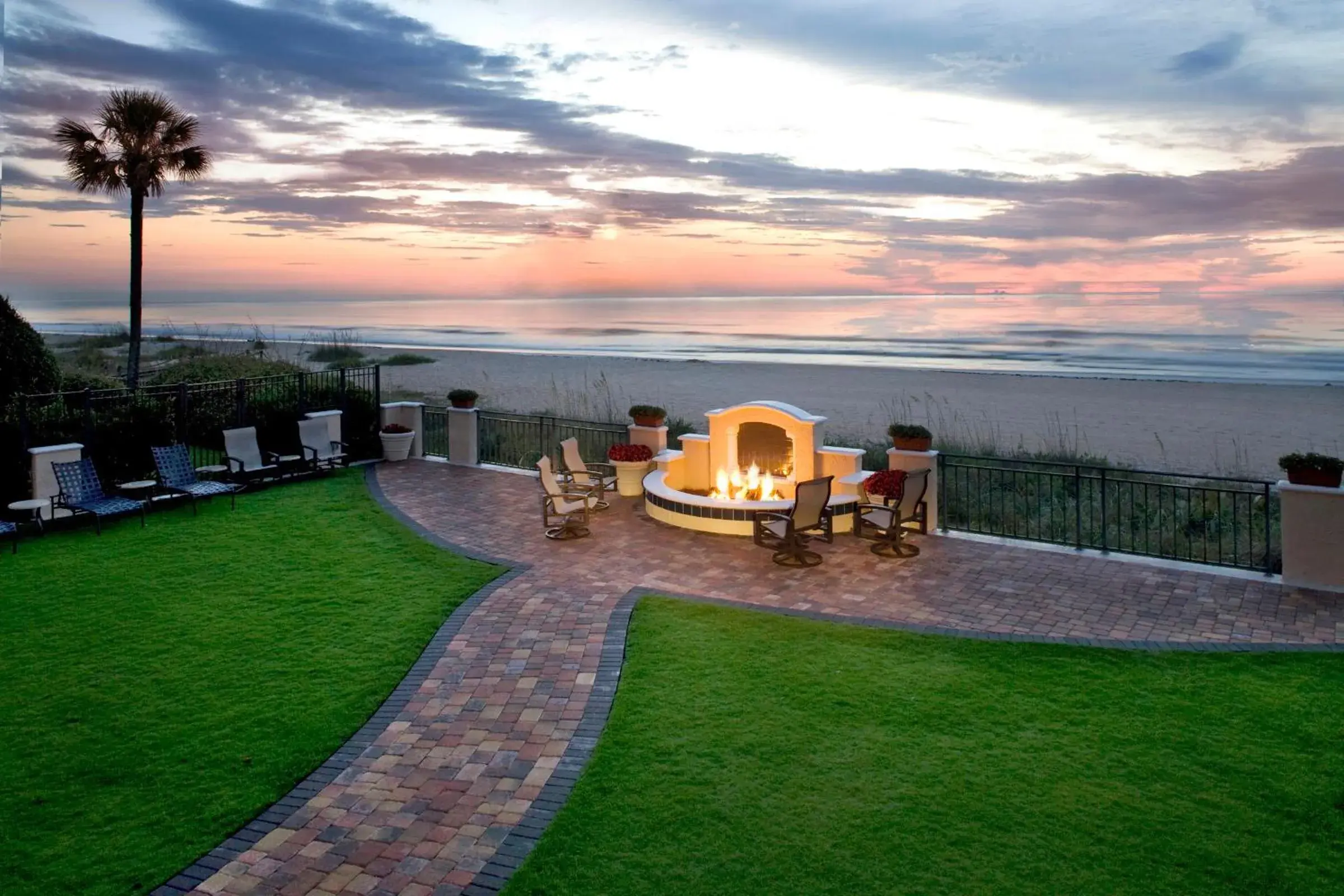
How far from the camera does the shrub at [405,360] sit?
5120 cm

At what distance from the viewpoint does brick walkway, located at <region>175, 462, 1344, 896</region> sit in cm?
531

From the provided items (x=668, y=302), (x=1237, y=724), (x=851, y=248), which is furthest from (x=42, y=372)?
(x=668, y=302)

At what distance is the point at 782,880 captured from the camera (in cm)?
496

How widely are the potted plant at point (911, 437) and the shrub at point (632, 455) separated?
4.43 m

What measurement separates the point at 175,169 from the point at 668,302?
12491 centimetres

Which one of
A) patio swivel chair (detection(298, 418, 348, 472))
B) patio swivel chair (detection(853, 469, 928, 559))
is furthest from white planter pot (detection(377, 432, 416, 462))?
patio swivel chair (detection(853, 469, 928, 559))

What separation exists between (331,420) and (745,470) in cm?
937

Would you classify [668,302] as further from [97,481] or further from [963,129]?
[97,481]

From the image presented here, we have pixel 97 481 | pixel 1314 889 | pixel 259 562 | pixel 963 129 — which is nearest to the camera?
pixel 1314 889

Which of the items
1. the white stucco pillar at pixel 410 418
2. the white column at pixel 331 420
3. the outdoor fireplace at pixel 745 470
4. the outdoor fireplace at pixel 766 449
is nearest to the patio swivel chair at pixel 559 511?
the outdoor fireplace at pixel 745 470

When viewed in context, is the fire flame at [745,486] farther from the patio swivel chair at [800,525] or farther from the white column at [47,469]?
the white column at [47,469]

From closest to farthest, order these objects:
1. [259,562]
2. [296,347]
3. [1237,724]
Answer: [1237,724] < [259,562] < [296,347]

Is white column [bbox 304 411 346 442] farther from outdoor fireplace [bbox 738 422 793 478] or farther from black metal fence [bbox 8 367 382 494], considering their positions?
outdoor fireplace [bbox 738 422 793 478]

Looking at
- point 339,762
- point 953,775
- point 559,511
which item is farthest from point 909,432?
point 339,762
